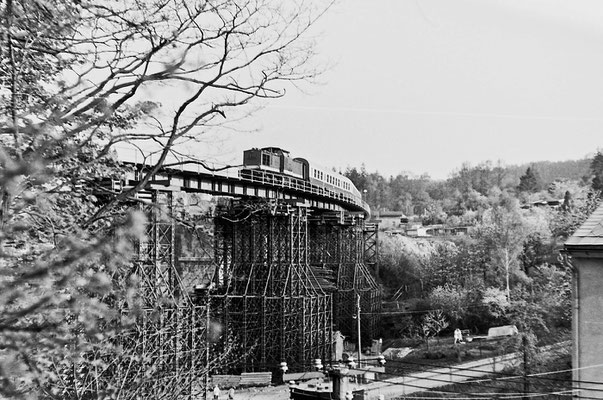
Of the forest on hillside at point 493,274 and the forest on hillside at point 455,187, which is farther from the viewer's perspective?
the forest on hillside at point 455,187

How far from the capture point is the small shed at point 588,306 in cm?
845

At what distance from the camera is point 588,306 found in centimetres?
855

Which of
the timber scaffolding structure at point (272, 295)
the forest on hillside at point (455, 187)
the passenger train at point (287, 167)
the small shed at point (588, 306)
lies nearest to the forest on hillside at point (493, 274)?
the timber scaffolding structure at point (272, 295)

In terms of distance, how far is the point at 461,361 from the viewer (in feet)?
87.2

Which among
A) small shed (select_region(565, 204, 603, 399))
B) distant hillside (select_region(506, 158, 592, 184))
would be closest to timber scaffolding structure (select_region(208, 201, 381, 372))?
small shed (select_region(565, 204, 603, 399))

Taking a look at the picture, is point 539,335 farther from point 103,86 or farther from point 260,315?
point 103,86

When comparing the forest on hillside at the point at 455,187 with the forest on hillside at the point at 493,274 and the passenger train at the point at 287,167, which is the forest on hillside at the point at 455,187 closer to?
the forest on hillside at the point at 493,274

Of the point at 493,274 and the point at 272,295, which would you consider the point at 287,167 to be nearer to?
the point at 272,295

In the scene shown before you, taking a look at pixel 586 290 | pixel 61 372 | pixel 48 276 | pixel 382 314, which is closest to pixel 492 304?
pixel 382 314

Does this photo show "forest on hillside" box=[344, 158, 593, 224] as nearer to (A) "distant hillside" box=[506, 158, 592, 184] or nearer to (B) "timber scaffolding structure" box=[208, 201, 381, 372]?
(A) "distant hillside" box=[506, 158, 592, 184]

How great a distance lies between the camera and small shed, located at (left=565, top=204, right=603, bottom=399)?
332 inches

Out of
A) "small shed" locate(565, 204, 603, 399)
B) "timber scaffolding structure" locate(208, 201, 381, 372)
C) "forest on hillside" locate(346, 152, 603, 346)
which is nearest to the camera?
"small shed" locate(565, 204, 603, 399)


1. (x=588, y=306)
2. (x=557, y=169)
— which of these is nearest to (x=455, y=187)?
(x=557, y=169)

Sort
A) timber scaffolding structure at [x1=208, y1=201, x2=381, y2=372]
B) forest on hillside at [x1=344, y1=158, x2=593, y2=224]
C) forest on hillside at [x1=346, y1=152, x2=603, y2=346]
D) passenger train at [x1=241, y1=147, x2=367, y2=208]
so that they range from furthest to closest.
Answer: forest on hillside at [x1=344, y1=158, x2=593, y2=224], passenger train at [x1=241, y1=147, x2=367, y2=208], forest on hillside at [x1=346, y1=152, x2=603, y2=346], timber scaffolding structure at [x1=208, y1=201, x2=381, y2=372]
